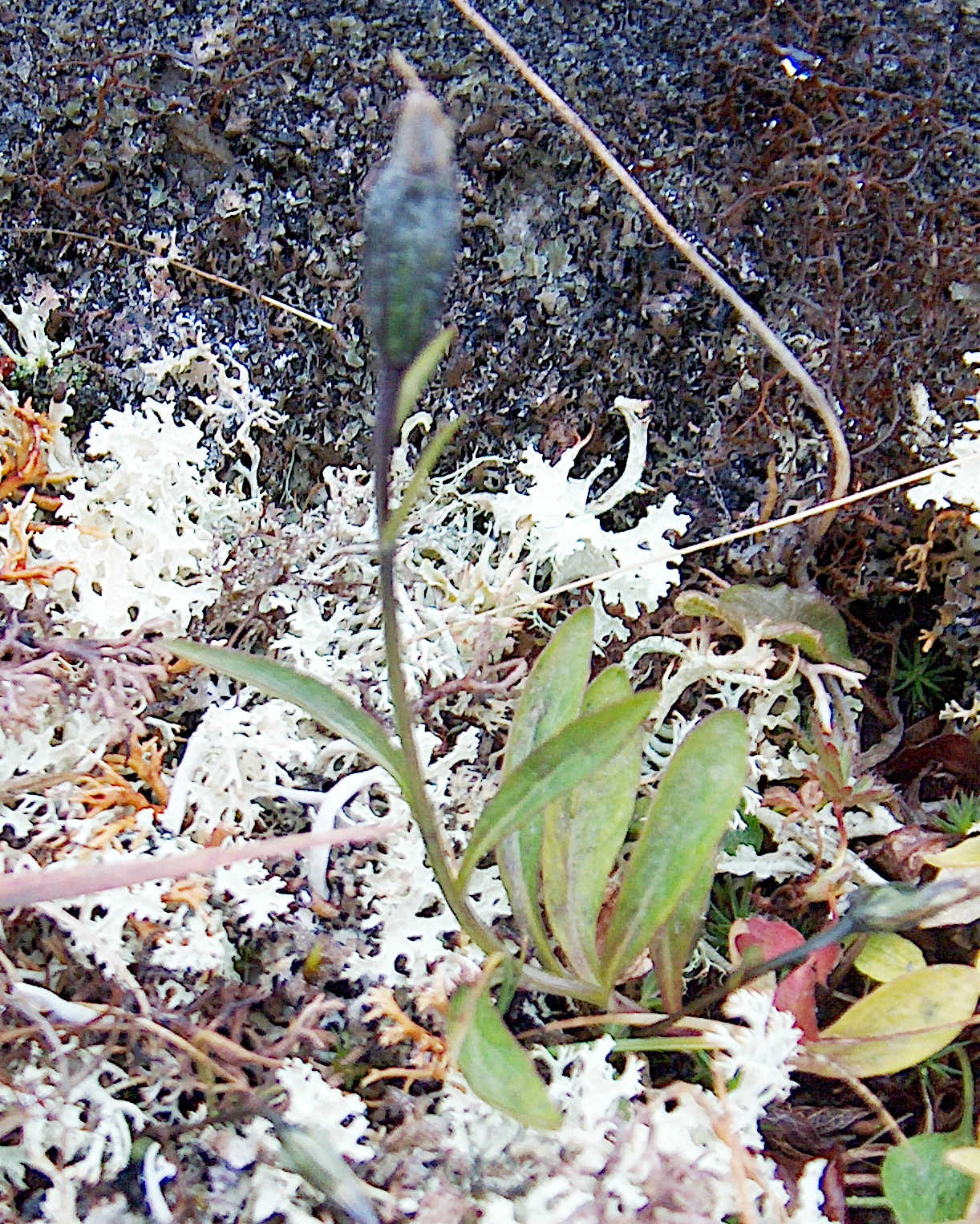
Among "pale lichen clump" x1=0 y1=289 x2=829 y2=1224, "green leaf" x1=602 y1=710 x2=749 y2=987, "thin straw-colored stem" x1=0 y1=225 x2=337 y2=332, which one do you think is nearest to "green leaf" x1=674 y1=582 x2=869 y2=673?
"pale lichen clump" x1=0 y1=289 x2=829 y2=1224

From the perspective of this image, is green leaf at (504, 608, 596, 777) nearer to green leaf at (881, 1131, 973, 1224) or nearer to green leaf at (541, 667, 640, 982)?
green leaf at (541, 667, 640, 982)

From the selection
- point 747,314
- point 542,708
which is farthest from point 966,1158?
point 747,314

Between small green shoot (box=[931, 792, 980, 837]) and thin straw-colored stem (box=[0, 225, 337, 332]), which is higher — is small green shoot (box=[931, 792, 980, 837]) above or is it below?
below

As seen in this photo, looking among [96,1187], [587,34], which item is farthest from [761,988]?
[587,34]

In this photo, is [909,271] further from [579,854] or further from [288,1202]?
[288,1202]

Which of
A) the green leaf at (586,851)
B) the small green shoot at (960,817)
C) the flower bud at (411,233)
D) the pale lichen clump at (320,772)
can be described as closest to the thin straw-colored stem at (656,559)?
the pale lichen clump at (320,772)

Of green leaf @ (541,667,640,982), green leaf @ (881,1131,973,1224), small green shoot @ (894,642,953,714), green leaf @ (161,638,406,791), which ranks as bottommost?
green leaf @ (881,1131,973,1224)
